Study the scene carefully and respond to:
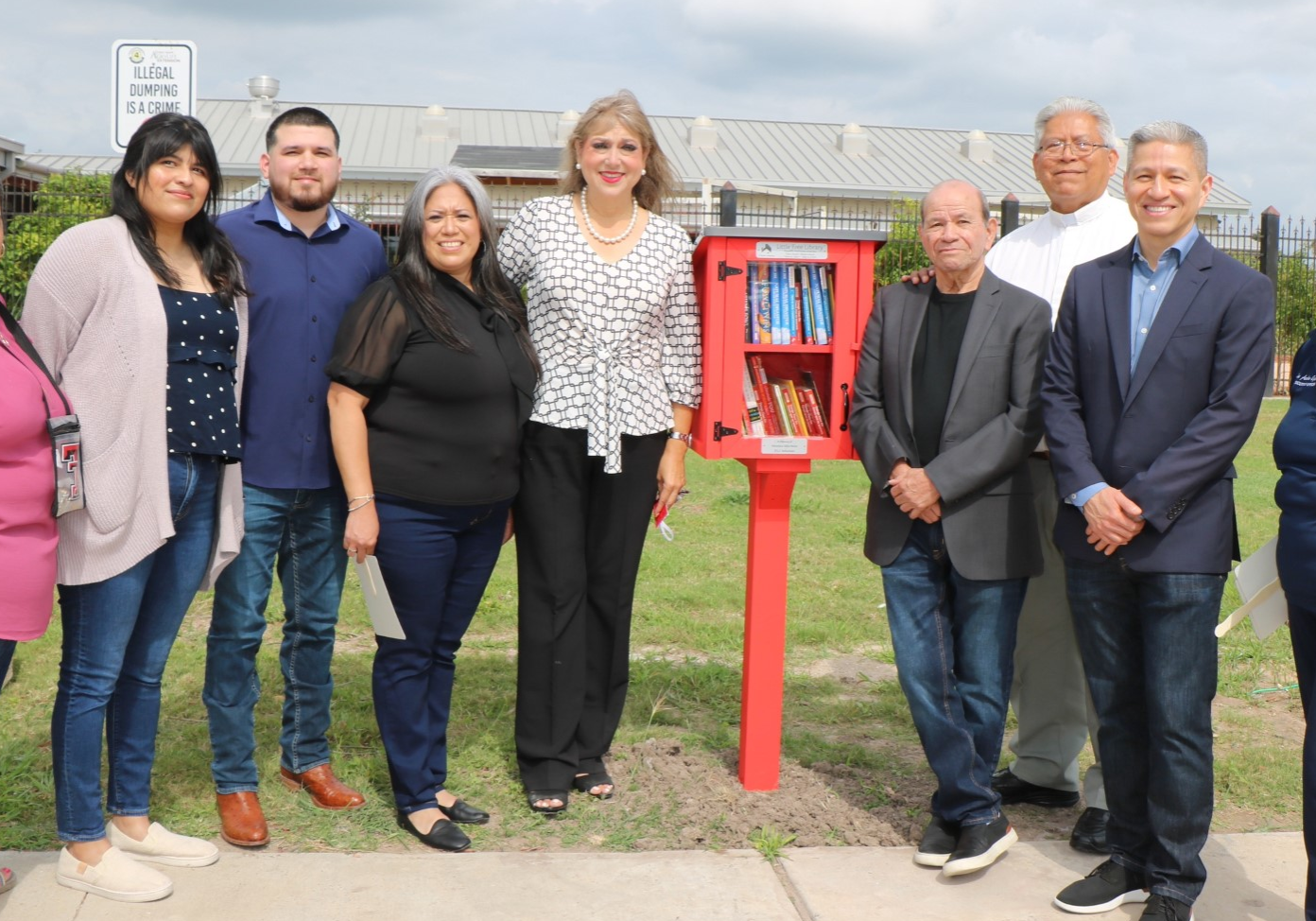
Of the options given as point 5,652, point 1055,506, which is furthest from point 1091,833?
point 5,652

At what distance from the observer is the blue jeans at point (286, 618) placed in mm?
3904

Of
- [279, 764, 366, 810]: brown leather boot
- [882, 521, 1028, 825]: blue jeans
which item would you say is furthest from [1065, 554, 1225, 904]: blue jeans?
[279, 764, 366, 810]: brown leather boot

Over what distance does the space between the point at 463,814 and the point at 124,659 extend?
124cm

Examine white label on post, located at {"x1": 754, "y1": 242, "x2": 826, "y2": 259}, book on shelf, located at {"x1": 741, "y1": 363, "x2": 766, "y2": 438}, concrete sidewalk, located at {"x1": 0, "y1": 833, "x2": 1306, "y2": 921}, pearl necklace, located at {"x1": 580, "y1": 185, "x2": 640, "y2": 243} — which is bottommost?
concrete sidewalk, located at {"x1": 0, "y1": 833, "x2": 1306, "y2": 921}

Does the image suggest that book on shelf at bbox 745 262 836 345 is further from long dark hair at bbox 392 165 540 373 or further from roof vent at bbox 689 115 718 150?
roof vent at bbox 689 115 718 150

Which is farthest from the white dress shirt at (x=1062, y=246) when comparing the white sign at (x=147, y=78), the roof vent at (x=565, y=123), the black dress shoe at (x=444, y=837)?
the roof vent at (x=565, y=123)

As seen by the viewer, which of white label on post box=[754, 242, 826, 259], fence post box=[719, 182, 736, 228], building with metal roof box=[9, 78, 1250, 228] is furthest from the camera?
building with metal roof box=[9, 78, 1250, 228]

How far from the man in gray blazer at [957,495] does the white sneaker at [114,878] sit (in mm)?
2300

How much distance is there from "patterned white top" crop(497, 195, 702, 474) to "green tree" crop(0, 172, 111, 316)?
1078cm

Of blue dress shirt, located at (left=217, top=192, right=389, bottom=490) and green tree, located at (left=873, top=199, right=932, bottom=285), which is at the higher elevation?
green tree, located at (left=873, top=199, right=932, bottom=285)

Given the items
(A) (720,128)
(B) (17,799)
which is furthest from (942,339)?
(A) (720,128)

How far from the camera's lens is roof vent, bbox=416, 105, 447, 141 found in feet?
126

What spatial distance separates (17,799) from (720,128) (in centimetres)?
3949

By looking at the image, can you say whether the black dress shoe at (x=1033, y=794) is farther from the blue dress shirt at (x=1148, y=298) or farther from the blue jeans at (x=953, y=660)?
the blue dress shirt at (x=1148, y=298)
